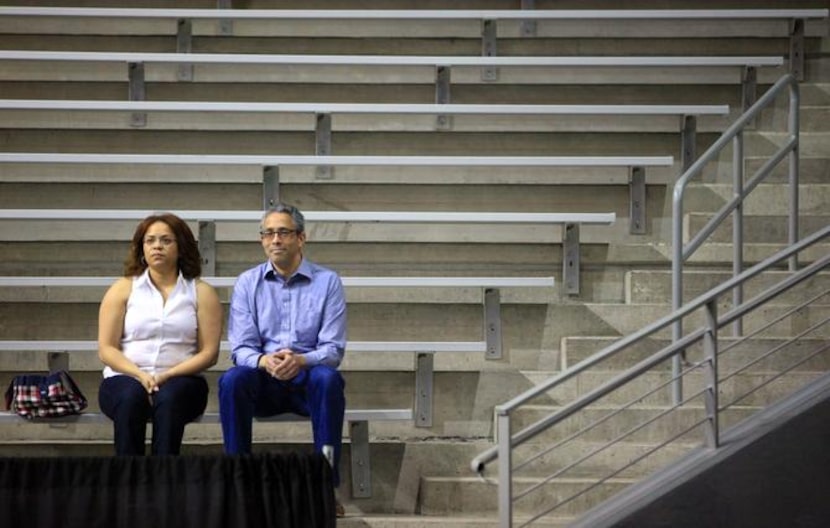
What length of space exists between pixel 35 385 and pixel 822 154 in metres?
2.99

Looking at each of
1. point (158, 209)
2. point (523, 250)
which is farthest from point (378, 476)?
point (158, 209)

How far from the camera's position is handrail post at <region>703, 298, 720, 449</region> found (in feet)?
13.5

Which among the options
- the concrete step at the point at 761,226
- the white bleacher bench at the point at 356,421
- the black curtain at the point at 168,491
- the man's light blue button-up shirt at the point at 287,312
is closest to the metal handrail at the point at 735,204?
the concrete step at the point at 761,226

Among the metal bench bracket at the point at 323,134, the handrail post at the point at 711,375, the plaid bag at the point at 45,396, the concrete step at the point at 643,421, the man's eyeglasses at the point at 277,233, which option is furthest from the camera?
the metal bench bracket at the point at 323,134

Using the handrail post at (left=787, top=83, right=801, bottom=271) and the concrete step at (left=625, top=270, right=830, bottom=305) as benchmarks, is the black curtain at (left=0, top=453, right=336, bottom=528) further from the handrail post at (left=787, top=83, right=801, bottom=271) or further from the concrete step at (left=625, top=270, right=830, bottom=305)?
the handrail post at (left=787, top=83, right=801, bottom=271)

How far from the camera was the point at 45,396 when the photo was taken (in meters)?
4.50

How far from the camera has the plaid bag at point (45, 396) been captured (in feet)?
14.8

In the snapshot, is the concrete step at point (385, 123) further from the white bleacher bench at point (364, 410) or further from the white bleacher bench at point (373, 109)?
the white bleacher bench at point (364, 410)

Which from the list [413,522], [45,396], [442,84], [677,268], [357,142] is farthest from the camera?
[442,84]

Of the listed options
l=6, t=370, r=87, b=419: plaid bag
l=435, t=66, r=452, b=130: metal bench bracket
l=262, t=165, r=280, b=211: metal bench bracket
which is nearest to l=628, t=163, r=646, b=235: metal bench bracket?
l=435, t=66, r=452, b=130: metal bench bracket

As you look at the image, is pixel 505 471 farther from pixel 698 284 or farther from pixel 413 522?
pixel 698 284

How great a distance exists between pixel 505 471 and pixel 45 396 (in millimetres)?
1532

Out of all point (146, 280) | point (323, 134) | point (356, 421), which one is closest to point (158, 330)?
point (146, 280)

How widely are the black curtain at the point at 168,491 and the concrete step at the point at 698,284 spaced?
1.67 metres
